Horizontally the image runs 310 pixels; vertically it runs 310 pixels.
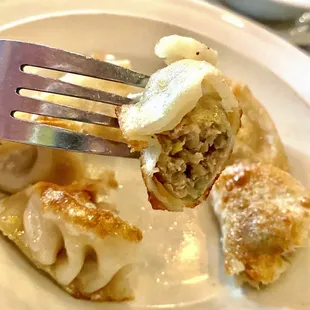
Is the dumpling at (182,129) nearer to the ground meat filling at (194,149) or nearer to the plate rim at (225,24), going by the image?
the ground meat filling at (194,149)

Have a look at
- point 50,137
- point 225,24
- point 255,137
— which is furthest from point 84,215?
point 225,24

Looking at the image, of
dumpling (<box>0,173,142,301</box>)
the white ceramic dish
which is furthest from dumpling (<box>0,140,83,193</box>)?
the white ceramic dish

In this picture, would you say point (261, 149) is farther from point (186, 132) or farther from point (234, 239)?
point (186, 132)

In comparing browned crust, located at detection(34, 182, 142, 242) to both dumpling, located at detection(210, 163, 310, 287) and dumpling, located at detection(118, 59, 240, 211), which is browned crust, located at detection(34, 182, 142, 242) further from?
dumpling, located at detection(210, 163, 310, 287)

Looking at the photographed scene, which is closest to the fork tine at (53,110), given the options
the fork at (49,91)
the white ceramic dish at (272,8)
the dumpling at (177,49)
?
the fork at (49,91)

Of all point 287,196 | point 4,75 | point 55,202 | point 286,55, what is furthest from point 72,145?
point 286,55

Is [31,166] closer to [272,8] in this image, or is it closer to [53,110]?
[53,110]

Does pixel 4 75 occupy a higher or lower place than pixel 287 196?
higher
